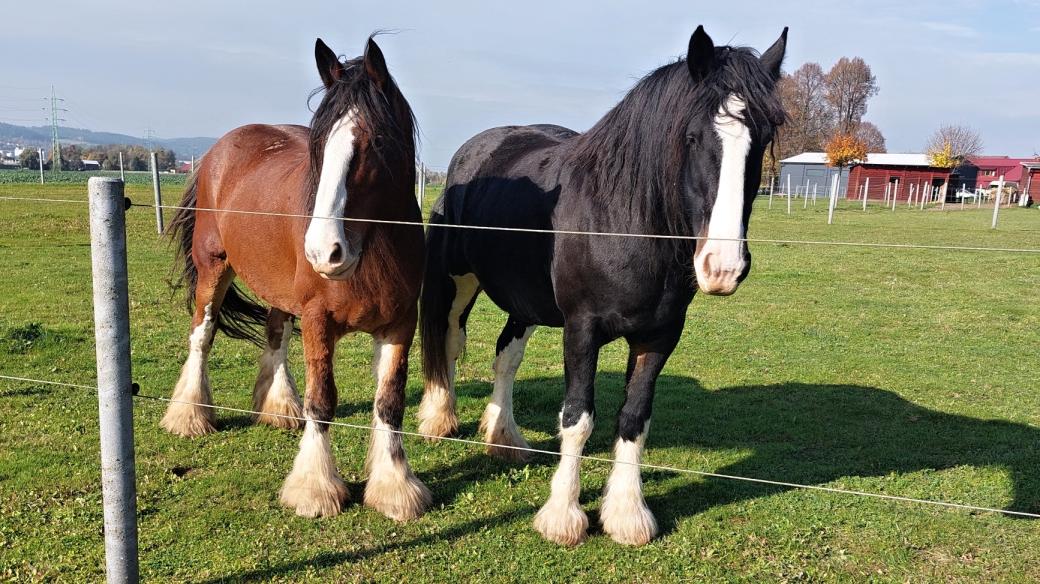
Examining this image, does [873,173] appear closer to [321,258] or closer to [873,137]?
[873,137]

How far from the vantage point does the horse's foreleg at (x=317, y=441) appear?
3.60 meters

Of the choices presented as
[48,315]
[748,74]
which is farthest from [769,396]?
[48,315]

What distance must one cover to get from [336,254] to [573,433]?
60.2 inches

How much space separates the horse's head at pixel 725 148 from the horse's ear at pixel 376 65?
1370 millimetres

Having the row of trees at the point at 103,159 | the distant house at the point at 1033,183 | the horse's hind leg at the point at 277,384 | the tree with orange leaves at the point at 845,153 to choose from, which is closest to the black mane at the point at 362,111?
the horse's hind leg at the point at 277,384

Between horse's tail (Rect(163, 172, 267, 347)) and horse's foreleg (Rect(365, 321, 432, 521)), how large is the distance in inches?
68.9

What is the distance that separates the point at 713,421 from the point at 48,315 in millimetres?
7249

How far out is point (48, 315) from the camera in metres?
7.84

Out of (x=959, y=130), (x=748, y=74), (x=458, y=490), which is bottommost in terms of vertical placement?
(x=458, y=490)

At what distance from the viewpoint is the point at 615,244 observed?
132 inches

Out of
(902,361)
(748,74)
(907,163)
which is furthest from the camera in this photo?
(907,163)

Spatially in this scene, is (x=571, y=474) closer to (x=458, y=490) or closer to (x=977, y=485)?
(x=458, y=490)

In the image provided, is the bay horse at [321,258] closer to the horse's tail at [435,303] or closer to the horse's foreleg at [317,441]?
the horse's foreleg at [317,441]

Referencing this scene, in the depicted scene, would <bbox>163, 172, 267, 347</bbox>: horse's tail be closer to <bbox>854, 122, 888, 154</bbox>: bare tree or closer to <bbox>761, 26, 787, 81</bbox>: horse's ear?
<bbox>761, 26, 787, 81</bbox>: horse's ear
